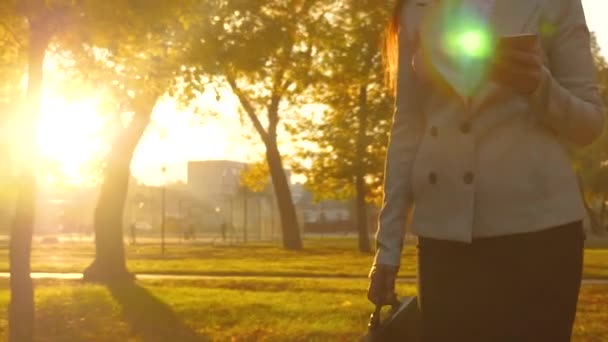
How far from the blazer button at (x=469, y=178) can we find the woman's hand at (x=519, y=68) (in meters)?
0.23

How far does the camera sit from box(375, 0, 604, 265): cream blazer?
230cm

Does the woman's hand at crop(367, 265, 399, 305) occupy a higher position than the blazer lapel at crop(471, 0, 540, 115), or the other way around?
the blazer lapel at crop(471, 0, 540, 115)

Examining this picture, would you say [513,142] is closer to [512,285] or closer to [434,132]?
[434,132]

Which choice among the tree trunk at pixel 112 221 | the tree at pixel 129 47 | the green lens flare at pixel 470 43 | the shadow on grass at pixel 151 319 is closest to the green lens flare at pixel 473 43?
the green lens flare at pixel 470 43

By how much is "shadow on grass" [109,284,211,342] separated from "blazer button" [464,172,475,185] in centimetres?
861

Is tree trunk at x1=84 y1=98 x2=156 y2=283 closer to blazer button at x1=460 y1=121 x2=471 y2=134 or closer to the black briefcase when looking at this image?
the black briefcase

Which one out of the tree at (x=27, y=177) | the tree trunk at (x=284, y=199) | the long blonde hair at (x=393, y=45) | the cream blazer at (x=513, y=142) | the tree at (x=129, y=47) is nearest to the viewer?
the cream blazer at (x=513, y=142)

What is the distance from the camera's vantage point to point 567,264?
2.26 m

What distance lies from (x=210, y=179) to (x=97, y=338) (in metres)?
131

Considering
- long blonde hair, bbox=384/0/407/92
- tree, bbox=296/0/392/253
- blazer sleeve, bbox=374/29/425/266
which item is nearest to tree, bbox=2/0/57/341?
long blonde hair, bbox=384/0/407/92

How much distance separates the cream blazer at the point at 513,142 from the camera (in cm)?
230

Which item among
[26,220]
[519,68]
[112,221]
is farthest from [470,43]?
[112,221]

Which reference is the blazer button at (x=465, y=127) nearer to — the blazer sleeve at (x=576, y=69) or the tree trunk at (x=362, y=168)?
the blazer sleeve at (x=576, y=69)

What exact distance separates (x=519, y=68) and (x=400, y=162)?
18.6 inches
